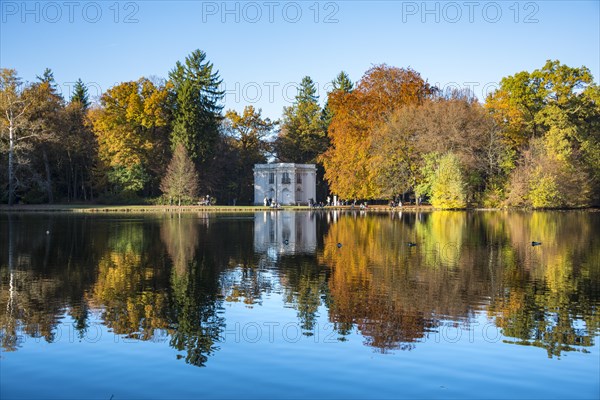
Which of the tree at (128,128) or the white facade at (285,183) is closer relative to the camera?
the tree at (128,128)

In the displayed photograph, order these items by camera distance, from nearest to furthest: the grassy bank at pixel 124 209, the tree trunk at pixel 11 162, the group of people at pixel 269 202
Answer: the grassy bank at pixel 124 209
the tree trunk at pixel 11 162
the group of people at pixel 269 202

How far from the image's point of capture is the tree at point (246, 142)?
260 ft

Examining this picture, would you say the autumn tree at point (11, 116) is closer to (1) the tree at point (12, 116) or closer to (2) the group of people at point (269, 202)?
(1) the tree at point (12, 116)

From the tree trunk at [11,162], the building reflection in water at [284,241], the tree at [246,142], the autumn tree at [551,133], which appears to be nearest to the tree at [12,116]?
the tree trunk at [11,162]

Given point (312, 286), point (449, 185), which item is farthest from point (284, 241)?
point (449, 185)

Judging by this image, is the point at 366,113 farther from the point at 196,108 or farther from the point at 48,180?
the point at 48,180

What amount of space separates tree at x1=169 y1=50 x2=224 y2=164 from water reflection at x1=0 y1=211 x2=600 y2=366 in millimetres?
39772

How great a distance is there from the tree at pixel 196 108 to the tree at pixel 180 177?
239 cm

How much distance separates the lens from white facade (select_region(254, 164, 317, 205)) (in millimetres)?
76188

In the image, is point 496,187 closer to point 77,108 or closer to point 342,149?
point 342,149

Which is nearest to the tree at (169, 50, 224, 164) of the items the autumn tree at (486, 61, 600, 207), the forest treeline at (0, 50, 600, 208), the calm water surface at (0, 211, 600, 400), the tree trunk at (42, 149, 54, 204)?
the forest treeline at (0, 50, 600, 208)

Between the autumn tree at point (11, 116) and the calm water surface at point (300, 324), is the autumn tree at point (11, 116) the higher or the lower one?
the higher one

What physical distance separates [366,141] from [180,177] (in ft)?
61.8

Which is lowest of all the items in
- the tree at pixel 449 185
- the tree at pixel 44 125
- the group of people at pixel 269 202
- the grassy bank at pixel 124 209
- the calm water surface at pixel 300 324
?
the calm water surface at pixel 300 324
